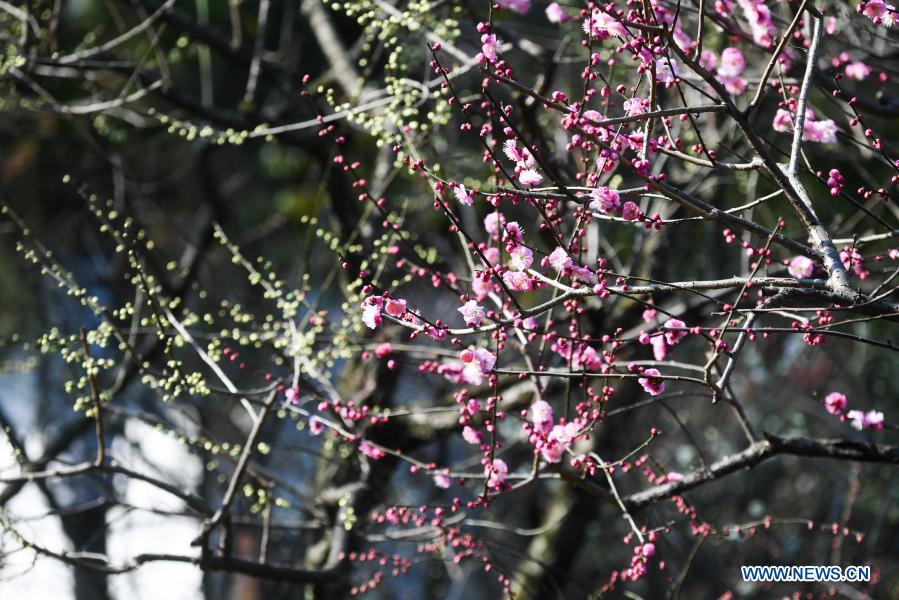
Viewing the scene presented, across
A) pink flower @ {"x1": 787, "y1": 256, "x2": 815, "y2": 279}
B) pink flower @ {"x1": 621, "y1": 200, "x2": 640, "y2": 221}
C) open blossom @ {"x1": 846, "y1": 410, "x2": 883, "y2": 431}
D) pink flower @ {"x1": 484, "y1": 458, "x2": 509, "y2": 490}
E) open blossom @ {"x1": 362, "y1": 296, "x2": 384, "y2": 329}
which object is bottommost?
pink flower @ {"x1": 484, "y1": 458, "x2": 509, "y2": 490}

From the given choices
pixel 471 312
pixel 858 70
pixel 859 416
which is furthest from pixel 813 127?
pixel 471 312

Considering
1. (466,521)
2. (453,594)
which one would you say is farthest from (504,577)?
(453,594)

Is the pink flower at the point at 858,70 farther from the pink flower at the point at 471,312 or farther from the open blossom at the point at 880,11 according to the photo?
the pink flower at the point at 471,312

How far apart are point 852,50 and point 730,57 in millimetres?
746

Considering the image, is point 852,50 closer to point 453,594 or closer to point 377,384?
point 377,384

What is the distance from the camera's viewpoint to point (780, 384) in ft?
24.4

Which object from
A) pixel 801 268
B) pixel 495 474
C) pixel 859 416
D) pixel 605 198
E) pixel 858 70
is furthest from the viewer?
pixel 858 70

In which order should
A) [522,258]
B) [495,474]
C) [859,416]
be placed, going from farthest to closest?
[859,416]
[495,474]
[522,258]

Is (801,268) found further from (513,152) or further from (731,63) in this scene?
(513,152)

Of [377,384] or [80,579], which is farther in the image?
[80,579]

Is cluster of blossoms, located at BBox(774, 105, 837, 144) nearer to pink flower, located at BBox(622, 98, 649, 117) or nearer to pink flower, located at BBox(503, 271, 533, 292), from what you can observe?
pink flower, located at BBox(622, 98, 649, 117)

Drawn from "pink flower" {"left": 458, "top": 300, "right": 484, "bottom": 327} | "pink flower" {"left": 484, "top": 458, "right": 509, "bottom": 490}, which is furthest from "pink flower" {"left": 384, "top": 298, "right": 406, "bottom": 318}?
"pink flower" {"left": 484, "top": 458, "right": 509, "bottom": 490}

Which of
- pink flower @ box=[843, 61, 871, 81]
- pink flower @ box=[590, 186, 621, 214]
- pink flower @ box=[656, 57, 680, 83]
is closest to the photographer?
pink flower @ box=[590, 186, 621, 214]

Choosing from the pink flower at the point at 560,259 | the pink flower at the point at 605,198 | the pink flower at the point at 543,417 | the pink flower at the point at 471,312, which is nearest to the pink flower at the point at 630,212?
the pink flower at the point at 605,198
